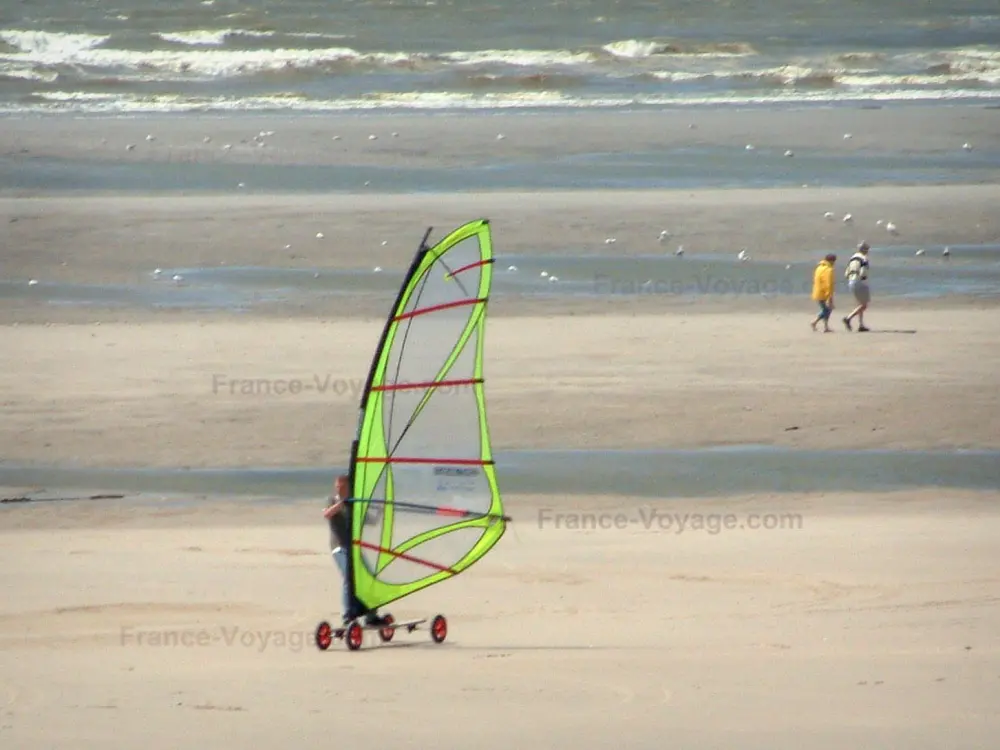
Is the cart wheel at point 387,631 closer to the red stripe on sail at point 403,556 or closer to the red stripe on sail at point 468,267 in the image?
the red stripe on sail at point 403,556

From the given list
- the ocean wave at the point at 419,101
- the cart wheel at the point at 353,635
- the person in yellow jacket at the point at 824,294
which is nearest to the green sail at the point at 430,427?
the cart wheel at the point at 353,635

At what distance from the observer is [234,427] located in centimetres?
1197

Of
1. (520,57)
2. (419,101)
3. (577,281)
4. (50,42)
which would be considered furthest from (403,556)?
(50,42)

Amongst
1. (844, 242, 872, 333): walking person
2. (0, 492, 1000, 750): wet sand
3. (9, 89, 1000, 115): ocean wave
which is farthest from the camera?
(9, 89, 1000, 115): ocean wave

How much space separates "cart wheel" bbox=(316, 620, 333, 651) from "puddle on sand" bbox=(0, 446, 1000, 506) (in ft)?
10.5

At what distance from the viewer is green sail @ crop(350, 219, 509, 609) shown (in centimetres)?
742

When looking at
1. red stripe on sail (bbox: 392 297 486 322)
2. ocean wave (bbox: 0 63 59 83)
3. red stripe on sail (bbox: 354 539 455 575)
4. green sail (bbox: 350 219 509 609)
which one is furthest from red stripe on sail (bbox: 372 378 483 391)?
ocean wave (bbox: 0 63 59 83)

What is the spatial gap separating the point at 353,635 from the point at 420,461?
88 centimetres

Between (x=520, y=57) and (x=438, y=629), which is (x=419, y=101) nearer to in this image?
(x=520, y=57)

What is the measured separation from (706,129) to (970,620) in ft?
63.7

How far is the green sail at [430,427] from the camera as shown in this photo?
292 inches

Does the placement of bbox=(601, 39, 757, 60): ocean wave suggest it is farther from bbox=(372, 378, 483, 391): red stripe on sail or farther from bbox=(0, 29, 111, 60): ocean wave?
bbox=(372, 378, 483, 391): red stripe on sail

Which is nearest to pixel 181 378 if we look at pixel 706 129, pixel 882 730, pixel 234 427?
pixel 234 427

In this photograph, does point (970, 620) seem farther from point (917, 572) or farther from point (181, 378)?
point (181, 378)
